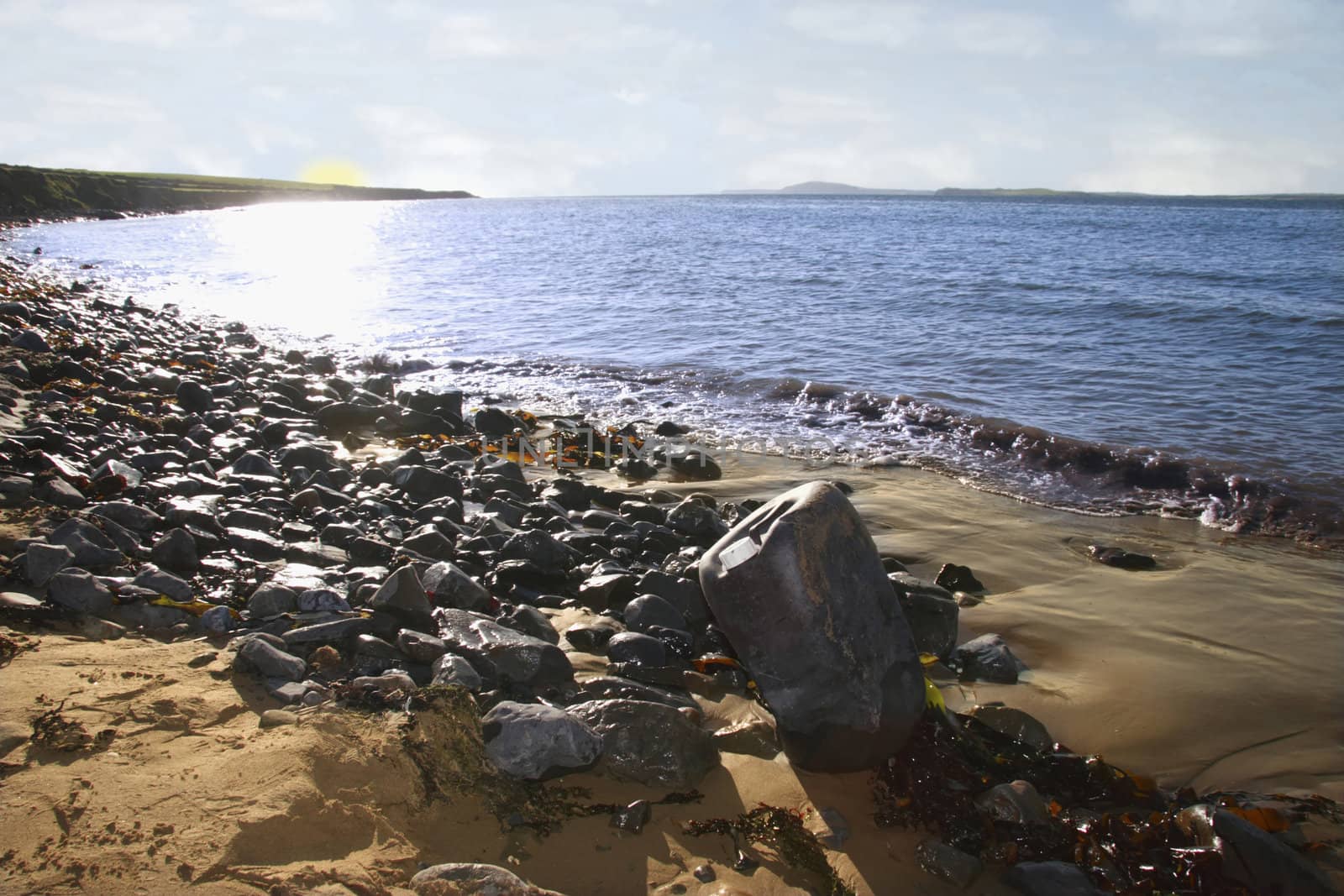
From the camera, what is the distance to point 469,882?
2.30 meters

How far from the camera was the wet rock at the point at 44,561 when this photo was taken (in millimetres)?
3771

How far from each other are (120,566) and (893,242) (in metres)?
35.9

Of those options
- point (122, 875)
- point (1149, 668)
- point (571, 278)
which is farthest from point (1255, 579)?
point (571, 278)

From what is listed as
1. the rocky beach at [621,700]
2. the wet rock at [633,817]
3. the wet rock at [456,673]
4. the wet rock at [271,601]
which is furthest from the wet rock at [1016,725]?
the wet rock at [271,601]

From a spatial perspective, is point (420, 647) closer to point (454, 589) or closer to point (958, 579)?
point (454, 589)

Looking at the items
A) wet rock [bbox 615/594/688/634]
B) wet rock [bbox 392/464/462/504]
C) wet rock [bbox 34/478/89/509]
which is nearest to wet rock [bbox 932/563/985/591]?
wet rock [bbox 615/594/688/634]

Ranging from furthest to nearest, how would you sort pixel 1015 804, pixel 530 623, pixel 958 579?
pixel 958 579
pixel 530 623
pixel 1015 804

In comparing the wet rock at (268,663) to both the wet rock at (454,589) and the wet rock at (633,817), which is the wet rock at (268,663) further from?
the wet rock at (633,817)

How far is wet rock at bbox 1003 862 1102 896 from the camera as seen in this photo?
9.08 ft

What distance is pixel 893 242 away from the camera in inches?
1428

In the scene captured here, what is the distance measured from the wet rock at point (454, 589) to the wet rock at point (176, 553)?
4.06 feet

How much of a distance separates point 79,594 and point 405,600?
4.51 ft

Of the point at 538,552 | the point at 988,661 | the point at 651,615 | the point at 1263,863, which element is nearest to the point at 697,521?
the point at 538,552

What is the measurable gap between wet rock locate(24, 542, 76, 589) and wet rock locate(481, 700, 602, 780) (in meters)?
2.30
